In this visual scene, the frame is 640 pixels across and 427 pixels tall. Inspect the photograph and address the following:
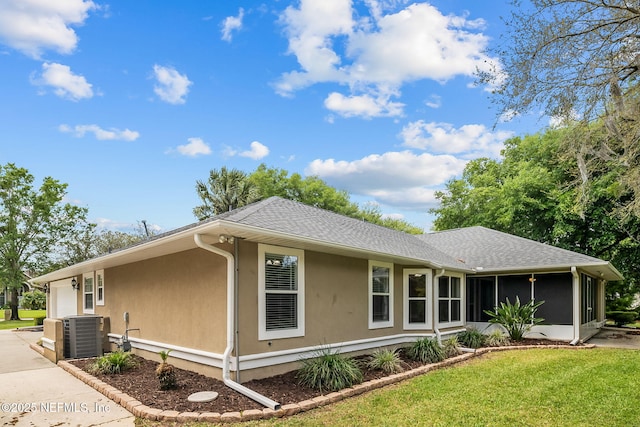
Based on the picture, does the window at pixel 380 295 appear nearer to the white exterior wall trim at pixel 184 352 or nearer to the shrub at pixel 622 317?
the white exterior wall trim at pixel 184 352

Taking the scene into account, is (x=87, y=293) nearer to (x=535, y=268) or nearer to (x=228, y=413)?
(x=228, y=413)

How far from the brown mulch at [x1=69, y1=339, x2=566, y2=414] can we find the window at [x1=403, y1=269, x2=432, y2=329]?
3.02 metres

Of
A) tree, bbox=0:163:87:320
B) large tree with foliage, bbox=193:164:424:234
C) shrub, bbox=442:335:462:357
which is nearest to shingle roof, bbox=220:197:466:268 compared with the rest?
Result: shrub, bbox=442:335:462:357

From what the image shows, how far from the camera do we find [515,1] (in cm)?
559

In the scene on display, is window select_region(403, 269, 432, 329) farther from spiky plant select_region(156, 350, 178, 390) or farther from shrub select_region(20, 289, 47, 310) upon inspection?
shrub select_region(20, 289, 47, 310)

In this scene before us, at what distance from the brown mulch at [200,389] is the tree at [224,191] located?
699 inches

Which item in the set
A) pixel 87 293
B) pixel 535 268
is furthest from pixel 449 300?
pixel 87 293

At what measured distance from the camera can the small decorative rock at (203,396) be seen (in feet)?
18.1

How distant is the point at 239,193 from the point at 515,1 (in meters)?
20.9

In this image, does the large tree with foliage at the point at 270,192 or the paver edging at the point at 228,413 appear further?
Result: the large tree with foliage at the point at 270,192

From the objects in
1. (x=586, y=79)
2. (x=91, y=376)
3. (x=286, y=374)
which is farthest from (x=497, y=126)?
(x=91, y=376)

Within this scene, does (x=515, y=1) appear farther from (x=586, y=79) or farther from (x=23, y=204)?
(x=23, y=204)

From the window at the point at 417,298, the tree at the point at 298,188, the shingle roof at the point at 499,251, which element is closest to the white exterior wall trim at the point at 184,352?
the window at the point at 417,298

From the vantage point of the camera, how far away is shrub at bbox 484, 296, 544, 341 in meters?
12.2
